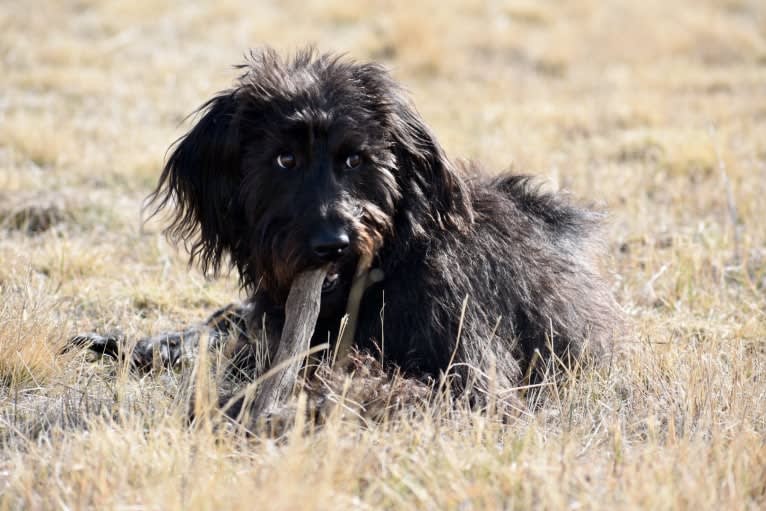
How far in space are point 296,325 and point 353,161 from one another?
0.74m

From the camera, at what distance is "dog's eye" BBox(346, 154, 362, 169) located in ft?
12.8

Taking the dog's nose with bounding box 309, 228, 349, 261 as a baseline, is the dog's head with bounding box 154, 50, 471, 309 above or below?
above

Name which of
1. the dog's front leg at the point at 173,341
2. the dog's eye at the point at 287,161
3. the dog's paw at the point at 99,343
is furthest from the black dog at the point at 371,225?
the dog's paw at the point at 99,343

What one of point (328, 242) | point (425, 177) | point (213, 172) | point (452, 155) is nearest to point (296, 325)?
point (328, 242)

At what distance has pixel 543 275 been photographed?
4328 mm

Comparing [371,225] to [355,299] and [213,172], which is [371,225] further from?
[213,172]

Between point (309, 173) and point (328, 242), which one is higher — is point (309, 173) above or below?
above

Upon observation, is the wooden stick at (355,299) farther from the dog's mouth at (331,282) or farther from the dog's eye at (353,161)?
the dog's eye at (353,161)

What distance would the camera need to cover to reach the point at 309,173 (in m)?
3.81

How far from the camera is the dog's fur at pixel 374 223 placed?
3.82 meters

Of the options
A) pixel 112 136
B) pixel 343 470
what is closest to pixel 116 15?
pixel 112 136

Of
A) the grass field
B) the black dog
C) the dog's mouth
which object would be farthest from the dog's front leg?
the dog's mouth

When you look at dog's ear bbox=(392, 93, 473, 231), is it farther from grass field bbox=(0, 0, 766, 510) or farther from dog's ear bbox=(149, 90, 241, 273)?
grass field bbox=(0, 0, 766, 510)

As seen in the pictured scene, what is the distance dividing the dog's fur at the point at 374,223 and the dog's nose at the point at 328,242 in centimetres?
3
